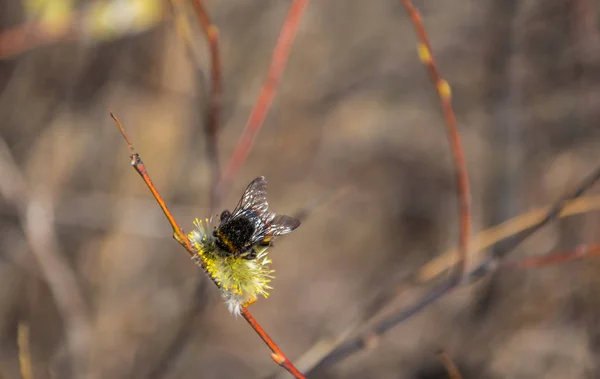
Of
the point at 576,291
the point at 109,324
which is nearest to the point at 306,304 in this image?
the point at 109,324

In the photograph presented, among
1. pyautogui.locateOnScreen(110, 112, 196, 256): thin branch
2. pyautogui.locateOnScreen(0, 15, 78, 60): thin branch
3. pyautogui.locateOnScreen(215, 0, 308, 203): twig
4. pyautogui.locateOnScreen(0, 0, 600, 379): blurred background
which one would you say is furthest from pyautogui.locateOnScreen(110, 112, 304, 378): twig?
pyautogui.locateOnScreen(0, 15, 78, 60): thin branch

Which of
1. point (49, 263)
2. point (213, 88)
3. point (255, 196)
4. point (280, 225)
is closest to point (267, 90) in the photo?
point (213, 88)

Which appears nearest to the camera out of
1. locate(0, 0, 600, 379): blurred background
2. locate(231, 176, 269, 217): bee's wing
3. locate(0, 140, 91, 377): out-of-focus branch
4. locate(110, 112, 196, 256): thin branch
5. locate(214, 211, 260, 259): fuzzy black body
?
locate(110, 112, 196, 256): thin branch

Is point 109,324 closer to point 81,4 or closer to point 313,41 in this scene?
point 81,4

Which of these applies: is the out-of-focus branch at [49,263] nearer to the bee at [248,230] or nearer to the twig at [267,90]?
the twig at [267,90]

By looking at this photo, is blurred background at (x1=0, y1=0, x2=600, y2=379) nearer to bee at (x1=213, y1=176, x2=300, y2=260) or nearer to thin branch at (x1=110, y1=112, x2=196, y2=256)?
bee at (x1=213, y1=176, x2=300, y2=260)

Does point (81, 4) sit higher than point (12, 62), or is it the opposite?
point (12, 62)

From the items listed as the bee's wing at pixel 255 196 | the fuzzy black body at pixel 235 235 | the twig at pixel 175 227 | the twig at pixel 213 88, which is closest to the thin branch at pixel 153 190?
the twig at pixel 175 227
